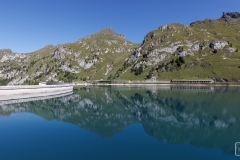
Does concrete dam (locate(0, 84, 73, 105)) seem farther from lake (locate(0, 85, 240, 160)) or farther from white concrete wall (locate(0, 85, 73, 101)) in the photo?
lake (locate(0, 85, 240, 160))

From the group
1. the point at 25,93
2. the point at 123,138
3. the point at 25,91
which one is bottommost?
the point at 123,138

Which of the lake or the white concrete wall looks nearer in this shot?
the lake

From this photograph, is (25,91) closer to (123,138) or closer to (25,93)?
(25,93)

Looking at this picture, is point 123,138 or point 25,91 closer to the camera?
point 123,138

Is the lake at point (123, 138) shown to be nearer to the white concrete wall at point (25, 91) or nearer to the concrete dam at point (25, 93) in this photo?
the concrete dam at point (25, 93)

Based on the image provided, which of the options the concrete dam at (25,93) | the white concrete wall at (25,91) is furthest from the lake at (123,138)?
the white concrete wall at (25,91)

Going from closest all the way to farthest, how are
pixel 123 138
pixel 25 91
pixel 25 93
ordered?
pixel 123 138 < pixel 25 93 < pixel 25 91

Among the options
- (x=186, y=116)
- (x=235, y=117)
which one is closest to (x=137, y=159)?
(x=186, y=116)

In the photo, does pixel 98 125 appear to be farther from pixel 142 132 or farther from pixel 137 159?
pixel 137 159

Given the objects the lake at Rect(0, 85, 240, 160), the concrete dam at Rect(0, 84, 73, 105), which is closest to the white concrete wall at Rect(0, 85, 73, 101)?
the concrete dam at Rect(0, 84, 73, 105)

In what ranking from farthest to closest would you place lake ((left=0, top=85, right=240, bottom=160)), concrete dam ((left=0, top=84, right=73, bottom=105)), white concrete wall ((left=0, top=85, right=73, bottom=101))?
1. white concrete wall ((left=0, top=85, right=73, bottom=101))
2. concrete dam ((left=0, top=84, right=73, bottom=105))
3. lake ((left=0, top=85, right=240, bottom=160))

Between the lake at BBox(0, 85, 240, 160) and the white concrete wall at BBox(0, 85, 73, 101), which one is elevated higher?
the white concrete wall at BBox(0, 85, 73, 101)

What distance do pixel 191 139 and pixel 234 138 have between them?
7708 millimetres

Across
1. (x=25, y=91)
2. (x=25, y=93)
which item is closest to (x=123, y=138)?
(x=25, y=93)
